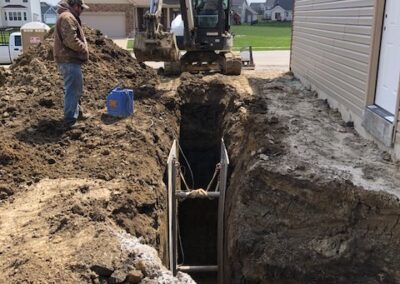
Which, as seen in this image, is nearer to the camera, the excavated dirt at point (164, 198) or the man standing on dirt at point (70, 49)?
the excavated dirt at point (164, 198)

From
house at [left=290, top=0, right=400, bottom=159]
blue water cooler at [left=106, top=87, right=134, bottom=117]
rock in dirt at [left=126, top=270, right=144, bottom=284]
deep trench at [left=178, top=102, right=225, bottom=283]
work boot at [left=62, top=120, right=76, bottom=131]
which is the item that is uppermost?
house at [left=290, top=0, right=400, bottom=159]

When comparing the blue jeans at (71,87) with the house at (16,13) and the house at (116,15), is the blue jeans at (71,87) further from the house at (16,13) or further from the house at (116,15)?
the house at (16,13)

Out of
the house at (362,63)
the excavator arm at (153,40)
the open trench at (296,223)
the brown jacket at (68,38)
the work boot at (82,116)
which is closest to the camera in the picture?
the open trench at (296,223)

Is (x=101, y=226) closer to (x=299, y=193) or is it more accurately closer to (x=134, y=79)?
(x=299, y=193)

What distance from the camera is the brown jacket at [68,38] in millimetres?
7348

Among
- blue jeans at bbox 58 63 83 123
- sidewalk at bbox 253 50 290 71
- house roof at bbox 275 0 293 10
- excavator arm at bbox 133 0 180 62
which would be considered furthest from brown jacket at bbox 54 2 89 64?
house roof at bbox 275 0 293 10

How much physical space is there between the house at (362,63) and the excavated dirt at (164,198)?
0.37 metres

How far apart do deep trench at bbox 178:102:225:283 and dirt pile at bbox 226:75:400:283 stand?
2.22 meters

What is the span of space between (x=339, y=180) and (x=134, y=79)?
7.35 m

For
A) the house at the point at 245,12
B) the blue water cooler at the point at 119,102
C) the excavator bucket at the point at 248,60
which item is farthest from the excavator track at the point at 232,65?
the house at the point at 245,12

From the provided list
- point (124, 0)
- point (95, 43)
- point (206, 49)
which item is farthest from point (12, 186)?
point (124, 0)

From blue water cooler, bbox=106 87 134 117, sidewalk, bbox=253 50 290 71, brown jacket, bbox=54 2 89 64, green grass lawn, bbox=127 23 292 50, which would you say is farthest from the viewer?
green grass lawn, bbox=127 23 292 50

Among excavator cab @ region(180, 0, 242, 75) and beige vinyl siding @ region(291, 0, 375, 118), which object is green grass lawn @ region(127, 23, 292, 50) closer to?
excavator cab @ region(180, 0, 242, 75)

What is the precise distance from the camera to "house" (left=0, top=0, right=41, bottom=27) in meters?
56.2
